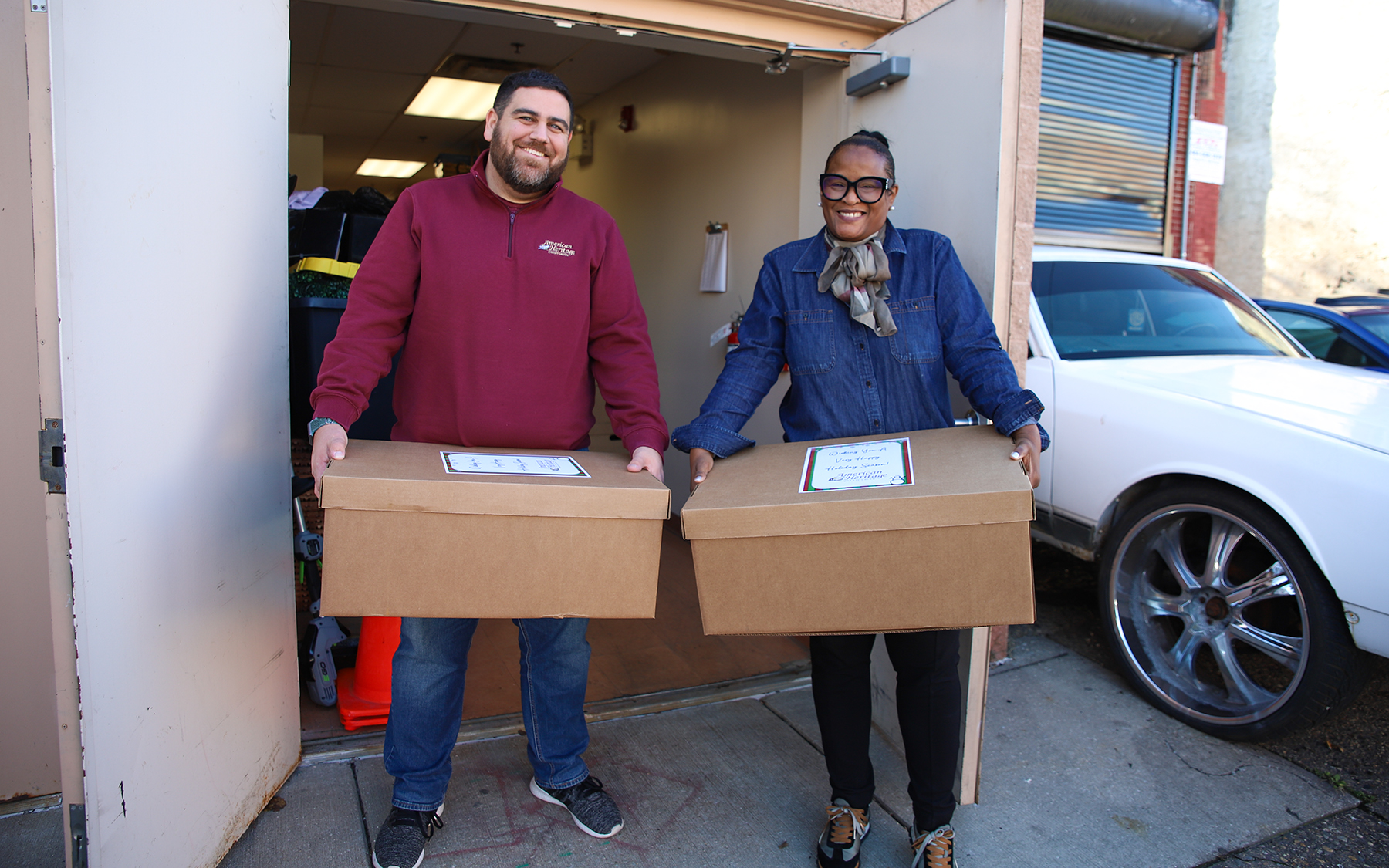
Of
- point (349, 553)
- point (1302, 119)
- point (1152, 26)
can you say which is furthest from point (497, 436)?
point (1302, 119)

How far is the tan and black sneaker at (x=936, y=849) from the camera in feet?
6.66

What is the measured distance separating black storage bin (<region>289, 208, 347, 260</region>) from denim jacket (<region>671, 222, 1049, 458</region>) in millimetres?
1583

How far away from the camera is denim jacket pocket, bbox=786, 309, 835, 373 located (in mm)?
2098

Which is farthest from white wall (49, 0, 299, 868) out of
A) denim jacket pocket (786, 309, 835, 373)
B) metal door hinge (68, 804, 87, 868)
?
denim jacket pocket (786, 309, 835, 373)

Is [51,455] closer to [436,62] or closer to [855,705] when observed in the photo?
[855,705]

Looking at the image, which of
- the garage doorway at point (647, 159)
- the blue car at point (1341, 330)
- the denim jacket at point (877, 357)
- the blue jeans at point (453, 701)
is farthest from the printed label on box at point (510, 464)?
the blue car at point (1341, 330)

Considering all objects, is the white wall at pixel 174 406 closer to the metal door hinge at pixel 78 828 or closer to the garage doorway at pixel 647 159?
the metal door hinge at pixel 78 828

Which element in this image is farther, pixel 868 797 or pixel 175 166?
pixel 868 797

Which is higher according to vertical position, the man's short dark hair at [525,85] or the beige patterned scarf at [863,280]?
the man's short dark hair at [525,85]

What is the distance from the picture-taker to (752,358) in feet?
7.16

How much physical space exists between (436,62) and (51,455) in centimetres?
556

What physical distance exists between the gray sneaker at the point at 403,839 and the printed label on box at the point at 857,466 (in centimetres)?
130

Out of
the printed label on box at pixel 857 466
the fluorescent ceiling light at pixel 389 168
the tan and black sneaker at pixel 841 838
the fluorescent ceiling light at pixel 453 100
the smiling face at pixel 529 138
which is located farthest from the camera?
the fluorescent ceiling light at pixel 389 168

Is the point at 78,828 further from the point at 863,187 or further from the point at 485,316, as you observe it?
the point at 863,187
